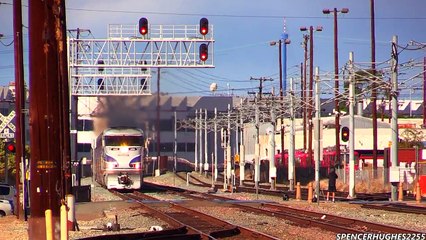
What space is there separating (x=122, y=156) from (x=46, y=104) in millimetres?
38344

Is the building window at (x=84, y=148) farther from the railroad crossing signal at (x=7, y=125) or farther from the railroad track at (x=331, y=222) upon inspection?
the railroad track at (x=331, y=222)

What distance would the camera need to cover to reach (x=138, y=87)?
64750 mm

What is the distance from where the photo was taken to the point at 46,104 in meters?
15.9

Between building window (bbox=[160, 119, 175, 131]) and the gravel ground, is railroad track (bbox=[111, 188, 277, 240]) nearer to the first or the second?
the gravel ground

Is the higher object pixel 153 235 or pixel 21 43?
pixel 21 43

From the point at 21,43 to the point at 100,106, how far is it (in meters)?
15.1

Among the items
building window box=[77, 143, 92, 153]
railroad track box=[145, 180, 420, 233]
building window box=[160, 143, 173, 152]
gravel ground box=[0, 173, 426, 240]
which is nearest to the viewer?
railroad track box=[145, 180, 420, 233]

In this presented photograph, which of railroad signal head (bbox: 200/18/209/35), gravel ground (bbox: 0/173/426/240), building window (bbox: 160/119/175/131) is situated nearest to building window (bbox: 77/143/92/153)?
building window (bbox: 160/119/175/131)

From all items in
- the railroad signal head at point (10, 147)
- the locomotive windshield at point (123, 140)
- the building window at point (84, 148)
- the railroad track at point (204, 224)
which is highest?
the railroad signal head at point (10, 147)

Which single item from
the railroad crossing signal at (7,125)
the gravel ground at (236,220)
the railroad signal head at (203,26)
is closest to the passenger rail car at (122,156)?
the gravel ground at (236,220)

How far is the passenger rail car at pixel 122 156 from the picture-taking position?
5300 cm

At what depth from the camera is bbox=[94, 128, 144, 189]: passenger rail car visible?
174 ft

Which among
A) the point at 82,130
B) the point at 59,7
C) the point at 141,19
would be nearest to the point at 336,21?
the point at 141,19

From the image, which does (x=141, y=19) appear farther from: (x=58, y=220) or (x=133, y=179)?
(x=58, y=220)
